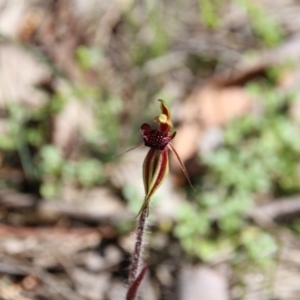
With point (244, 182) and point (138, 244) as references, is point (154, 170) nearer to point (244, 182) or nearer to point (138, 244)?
point (138, 244)

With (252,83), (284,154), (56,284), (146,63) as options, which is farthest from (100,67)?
(56,284)

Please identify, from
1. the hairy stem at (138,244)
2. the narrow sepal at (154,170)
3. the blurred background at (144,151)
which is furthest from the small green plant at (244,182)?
the narrow sepal at (154,170)

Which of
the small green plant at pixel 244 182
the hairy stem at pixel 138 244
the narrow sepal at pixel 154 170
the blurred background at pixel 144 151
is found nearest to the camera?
the narrow sepal at pixel 154 170

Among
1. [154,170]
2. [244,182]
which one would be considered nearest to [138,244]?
[154,170]

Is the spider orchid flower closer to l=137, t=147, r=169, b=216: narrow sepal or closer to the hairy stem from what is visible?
l=137, t=147, r=169, b=216: narrow sepal

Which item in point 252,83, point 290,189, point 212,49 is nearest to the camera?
point 290,189

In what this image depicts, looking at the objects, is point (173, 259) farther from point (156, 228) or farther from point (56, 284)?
point (56, 284)

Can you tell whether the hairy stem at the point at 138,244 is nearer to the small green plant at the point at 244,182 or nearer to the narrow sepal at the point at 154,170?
the narrow sepal at the point at 154,170

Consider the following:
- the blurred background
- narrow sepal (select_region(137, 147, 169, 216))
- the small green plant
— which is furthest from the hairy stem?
the small green plant
